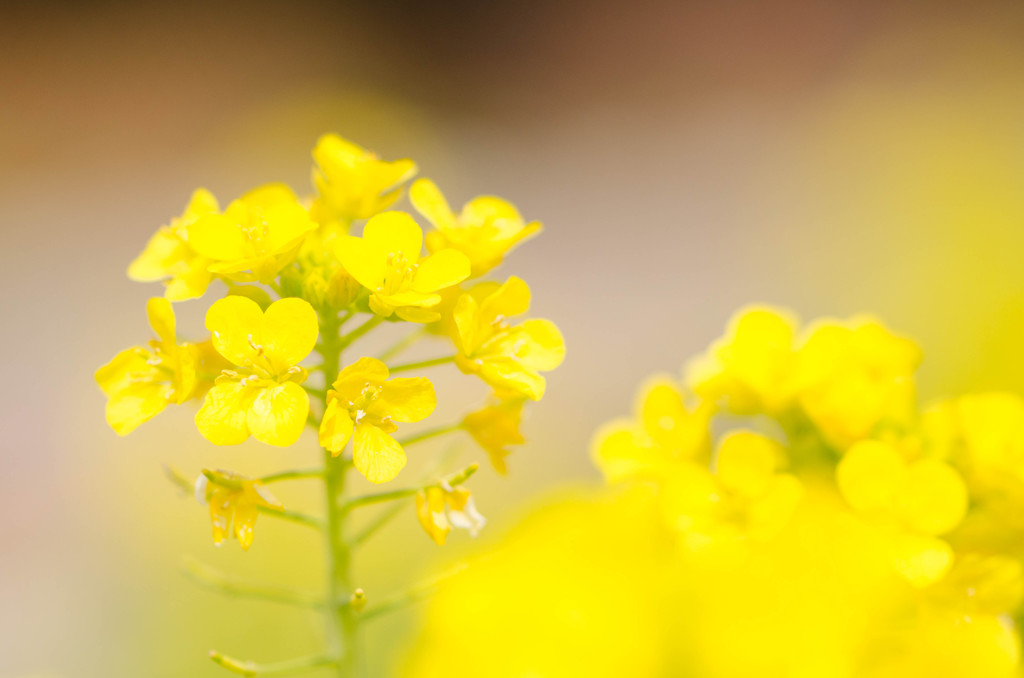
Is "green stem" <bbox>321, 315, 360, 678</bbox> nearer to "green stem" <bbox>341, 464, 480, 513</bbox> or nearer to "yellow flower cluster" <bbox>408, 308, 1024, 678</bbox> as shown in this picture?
"green stem" <bbox>341, 464, 480, 513</bbox>

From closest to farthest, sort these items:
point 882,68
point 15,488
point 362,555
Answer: point 362,555, point 15,488, point 882,68

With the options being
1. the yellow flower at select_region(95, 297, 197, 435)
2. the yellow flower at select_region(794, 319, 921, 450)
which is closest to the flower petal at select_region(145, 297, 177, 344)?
the yellow flower at select_region(95, 297, 197, 435)

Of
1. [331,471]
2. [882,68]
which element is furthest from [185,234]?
[882,68]

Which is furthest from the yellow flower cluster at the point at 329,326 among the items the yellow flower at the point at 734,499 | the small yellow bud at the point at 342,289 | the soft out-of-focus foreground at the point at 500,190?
the soft out-of-focus foreground at the point at 500,190

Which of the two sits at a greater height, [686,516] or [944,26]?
[944,26]

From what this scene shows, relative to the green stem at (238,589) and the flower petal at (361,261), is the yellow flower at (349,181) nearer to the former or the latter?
the flower petal at (361,261)

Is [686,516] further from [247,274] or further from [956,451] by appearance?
[247,274]
